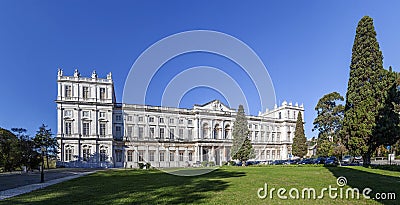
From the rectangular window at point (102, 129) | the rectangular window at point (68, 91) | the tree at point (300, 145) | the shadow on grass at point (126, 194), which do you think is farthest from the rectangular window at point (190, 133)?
the shadow on grass at point (126, 194)

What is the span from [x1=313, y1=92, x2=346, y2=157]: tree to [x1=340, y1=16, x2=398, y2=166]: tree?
71.7 ft

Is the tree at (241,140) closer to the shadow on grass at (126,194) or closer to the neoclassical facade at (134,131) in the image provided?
the neoclassical facade at (134,131)

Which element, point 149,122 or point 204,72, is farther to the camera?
point 149,122

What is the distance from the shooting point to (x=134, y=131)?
50.3 metres

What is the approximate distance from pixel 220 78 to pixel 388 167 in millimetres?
17527

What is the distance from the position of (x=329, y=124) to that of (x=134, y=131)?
121 ft

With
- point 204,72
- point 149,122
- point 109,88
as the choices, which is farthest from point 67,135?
point 204,72

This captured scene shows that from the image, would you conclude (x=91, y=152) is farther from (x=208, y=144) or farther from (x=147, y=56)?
(x=147, y=56)

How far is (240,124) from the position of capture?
43500 millimetres

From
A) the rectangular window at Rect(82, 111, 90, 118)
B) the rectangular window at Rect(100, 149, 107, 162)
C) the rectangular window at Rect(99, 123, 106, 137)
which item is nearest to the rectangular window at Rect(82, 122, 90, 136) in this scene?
the rectangular window at Rect(82, 111, 90, 118)

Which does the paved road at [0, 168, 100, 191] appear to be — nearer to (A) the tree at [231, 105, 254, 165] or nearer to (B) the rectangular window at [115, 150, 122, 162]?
(B) the rectangular window at [115, 150, 122, 162]

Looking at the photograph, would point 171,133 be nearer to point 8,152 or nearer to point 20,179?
point 8,152

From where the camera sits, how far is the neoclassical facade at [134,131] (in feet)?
144

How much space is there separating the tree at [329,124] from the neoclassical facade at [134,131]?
901 cm
